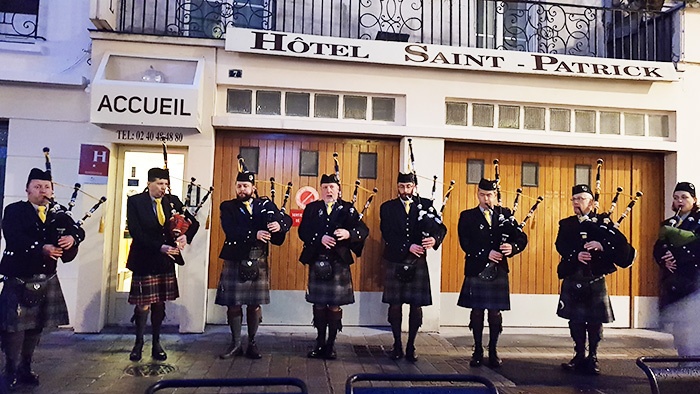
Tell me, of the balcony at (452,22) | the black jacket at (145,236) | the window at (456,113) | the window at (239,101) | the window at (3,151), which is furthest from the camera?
the window at (456,113)

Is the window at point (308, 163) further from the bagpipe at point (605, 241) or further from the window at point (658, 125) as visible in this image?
the window at point (658, 125)

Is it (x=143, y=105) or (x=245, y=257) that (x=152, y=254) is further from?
(x=143, y=105)

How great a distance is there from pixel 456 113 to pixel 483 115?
0.38 m

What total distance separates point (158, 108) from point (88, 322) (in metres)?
2.70

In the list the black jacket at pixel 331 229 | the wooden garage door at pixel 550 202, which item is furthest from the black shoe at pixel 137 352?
the wooden garage door at pixel 550 202

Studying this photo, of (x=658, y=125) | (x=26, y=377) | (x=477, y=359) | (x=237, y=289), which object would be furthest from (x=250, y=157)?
(x=658, y=125)

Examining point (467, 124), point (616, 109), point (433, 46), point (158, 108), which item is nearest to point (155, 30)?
point (158, 108)

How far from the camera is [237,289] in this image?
543 cm

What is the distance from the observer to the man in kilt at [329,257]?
215 inches

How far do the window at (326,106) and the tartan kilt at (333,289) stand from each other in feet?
7.33

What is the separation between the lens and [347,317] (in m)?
6.92

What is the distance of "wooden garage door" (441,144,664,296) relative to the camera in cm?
717

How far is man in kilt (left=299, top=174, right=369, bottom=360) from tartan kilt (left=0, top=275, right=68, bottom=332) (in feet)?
7.67

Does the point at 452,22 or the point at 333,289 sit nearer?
the point at 333,289
